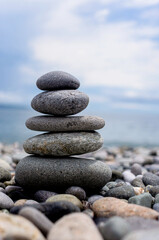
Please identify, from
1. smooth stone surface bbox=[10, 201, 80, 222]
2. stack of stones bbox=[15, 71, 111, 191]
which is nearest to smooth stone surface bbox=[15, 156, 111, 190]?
stack of stones bbox=[15, 71, 111, 191]

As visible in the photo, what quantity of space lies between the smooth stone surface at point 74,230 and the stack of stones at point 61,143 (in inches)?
88.6

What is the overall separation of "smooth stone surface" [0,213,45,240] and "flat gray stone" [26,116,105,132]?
2.65 meters

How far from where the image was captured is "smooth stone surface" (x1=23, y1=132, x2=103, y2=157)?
230 inches

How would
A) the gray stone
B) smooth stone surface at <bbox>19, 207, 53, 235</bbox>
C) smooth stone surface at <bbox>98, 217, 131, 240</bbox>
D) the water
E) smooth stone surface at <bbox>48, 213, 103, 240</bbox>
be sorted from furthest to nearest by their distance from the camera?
the water, the gray stone, smooth stone surface at <bbox>19, 207, 53, 235</bbox>, smooth stone surface at <bbox>98, 217, 131, 240</bbox>, smooth stone surface at <bbox>48, 213, 103, 240</bbox>

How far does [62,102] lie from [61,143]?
2.71ft

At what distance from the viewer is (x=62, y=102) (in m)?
5.88

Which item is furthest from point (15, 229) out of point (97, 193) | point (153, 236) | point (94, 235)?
point (97, 193)

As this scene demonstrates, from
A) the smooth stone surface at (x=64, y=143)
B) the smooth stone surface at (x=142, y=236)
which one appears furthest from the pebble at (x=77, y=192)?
the smooth stone surface at (x=142, y=236)

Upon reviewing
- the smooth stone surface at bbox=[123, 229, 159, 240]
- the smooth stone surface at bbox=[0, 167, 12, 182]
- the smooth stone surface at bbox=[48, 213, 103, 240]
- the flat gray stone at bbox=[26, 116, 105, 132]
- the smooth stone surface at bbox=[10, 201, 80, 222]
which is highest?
the flat gray stone at bbox=[26, 116, 105, 132]

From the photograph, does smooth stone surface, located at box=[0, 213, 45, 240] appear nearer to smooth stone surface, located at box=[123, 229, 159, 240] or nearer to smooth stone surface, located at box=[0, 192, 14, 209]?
smooth stone surface, located at box=[123, 229, 159, 240]

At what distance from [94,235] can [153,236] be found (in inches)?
24.8

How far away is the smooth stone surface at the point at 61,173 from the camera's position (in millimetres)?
5742

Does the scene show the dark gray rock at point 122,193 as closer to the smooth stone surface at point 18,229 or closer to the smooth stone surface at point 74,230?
the smooth stone surface at point 74,230

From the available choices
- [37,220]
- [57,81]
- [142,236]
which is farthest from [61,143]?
[142,236]
